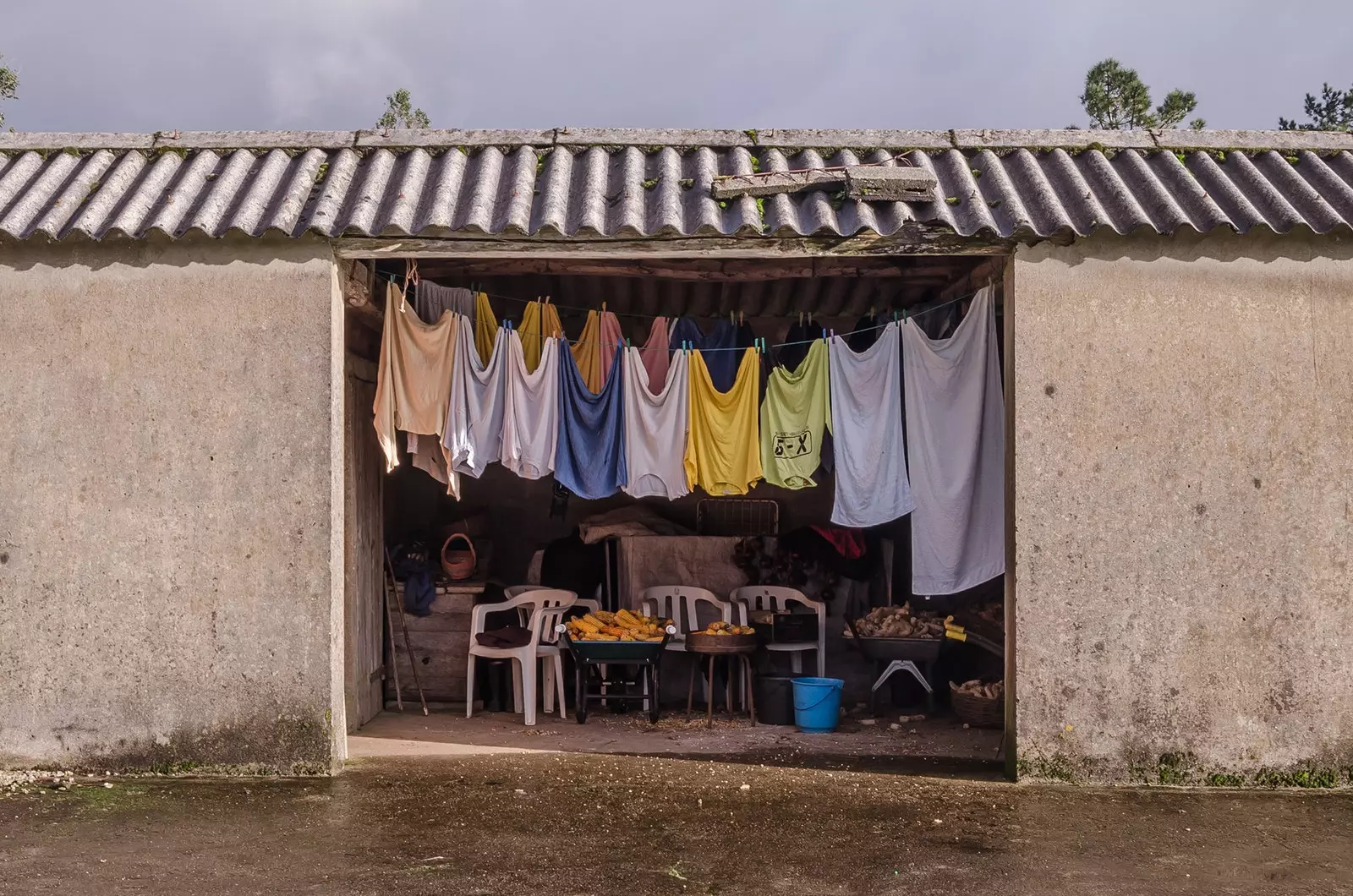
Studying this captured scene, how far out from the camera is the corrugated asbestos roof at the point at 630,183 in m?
7.32

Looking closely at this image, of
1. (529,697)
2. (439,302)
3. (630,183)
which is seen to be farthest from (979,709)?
(439,302)

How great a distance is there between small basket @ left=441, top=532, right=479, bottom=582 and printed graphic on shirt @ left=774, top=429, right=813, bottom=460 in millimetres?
3123

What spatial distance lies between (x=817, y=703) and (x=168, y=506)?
4860mm

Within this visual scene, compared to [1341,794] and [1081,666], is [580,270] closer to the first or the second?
[1081,666]

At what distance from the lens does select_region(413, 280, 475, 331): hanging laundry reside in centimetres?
881

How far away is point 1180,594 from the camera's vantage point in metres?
7.26

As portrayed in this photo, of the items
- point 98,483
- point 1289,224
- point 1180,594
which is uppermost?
point 1289,224

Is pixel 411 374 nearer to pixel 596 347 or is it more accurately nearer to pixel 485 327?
pixel 485 327

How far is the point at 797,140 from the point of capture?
8.69 meters

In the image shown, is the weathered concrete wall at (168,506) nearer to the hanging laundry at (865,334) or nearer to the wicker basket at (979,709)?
the hanging laundry at (865,334)

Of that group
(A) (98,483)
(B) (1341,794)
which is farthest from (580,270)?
(B) (1341,794)

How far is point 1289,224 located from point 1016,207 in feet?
5.19

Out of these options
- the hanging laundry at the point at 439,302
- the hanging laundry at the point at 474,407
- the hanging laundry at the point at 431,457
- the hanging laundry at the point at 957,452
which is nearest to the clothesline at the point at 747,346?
the hanging laundry at the point at 439,302

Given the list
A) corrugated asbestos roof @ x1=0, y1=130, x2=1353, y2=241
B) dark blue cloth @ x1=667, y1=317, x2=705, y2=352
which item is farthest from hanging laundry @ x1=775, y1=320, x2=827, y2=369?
corrugated asbestos roof @ x1=0, y1=130, x2=1353, y2=241
